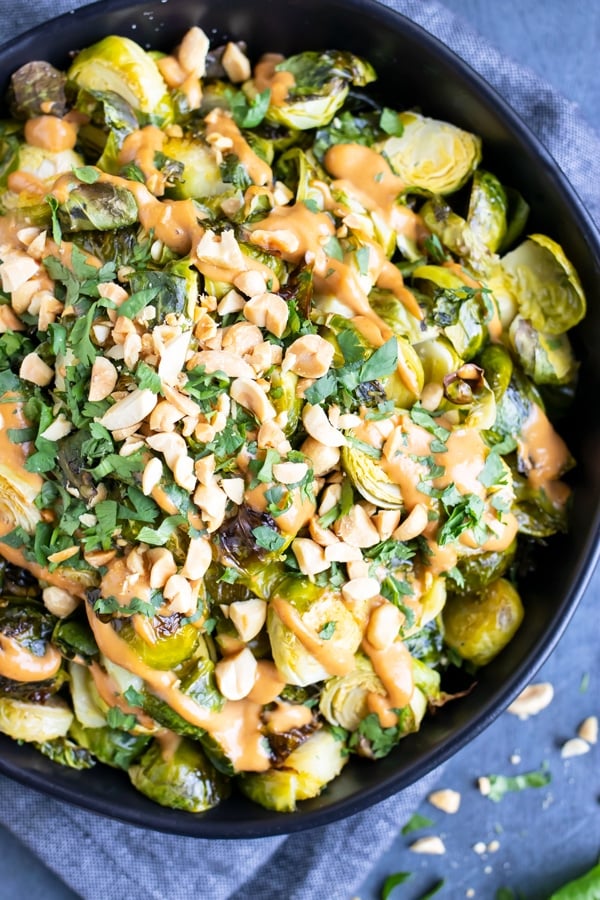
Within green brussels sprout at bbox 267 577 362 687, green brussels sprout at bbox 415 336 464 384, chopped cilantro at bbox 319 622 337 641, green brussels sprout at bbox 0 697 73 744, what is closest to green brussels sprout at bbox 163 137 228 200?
green brussels sprout at bbox 415 336 464 384

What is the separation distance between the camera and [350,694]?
2.81 m

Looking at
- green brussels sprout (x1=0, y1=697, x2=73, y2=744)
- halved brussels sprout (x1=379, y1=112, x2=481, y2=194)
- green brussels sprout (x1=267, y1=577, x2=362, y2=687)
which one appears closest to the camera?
green brussels sprout (x1=267, y1=577, x2=362, y2=687)

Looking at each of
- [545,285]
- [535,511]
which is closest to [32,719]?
[535,511]

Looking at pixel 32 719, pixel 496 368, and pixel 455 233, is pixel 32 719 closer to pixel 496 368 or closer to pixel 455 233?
pixel 496 368

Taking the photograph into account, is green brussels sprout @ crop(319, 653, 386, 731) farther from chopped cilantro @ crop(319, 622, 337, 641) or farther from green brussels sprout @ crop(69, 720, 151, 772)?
green brussels sprout @ crop(69, 720, 151, 772)

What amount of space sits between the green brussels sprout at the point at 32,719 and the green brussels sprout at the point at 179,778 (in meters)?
0.29

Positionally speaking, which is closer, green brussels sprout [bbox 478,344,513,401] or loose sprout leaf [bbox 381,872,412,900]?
green brussels sprout [bbox 478,344,513,401]

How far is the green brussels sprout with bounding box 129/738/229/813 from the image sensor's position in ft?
9.37

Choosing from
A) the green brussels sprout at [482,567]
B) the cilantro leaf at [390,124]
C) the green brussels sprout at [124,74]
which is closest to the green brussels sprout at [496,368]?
the green brussels sprout at [482,567]

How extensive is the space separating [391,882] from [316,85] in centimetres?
280

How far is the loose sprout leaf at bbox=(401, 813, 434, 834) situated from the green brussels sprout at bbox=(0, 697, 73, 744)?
1.43 metres

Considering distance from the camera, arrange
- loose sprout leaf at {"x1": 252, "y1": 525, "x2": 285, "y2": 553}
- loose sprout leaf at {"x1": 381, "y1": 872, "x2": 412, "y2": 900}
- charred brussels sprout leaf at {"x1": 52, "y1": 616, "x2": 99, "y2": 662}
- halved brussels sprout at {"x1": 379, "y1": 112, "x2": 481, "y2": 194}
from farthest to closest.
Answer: loose sprout leaf at {"x1": 381, "y1": 872, "x2": 412, "y2": 900} < halved brussels sprout at {"x1": 379, "y1": 112, "x2": 481, "y2": 194} < charred brussels sprout leaf at {"x1": 52, "y1": 616, "x2": 99, "y2": 662} < loose sprout leaf at {"x1": 252, "y1": 525, "x2": 285, "y2": 553}

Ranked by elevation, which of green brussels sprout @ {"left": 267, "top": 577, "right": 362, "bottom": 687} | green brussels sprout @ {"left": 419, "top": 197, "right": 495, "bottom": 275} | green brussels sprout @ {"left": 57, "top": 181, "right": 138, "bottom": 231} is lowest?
green brussels sprout @ {"left": 267, "top": 577, "right": 362, "bottom": 687}

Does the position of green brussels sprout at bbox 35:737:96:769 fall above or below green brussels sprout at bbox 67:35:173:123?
below
